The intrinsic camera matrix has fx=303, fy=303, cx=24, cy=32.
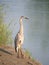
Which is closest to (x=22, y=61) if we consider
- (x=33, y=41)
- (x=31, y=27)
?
(x=33, y=41)

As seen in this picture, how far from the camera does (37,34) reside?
1293 centimetres

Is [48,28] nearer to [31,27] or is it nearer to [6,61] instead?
[31,27]

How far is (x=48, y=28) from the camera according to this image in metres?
15.2

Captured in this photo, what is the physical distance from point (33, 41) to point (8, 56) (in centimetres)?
410

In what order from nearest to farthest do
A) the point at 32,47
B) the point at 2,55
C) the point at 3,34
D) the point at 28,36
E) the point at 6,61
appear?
the point at 6,61
the point at 2,55
the point at 3,34
the point at 32,47
the point at 28,36

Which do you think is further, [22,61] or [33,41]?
[33,41]

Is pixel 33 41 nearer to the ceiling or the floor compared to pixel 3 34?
nearer to the floor

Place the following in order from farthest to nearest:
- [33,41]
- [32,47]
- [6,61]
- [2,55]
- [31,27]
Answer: [31,27] < [33,41] < [32,47] < [2,55] < [6,61]

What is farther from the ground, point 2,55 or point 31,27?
point 2,55

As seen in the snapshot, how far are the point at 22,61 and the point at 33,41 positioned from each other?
4.27 m

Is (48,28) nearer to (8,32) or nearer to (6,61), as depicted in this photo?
(8,32)

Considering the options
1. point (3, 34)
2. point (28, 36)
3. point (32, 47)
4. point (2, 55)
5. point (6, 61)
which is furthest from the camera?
point (28, 36)

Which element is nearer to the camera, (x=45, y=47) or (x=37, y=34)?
(x=45, y=47)

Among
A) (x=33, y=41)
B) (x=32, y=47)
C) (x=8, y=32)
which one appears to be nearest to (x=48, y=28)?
Result: (x=33, y=41)
